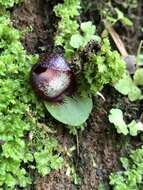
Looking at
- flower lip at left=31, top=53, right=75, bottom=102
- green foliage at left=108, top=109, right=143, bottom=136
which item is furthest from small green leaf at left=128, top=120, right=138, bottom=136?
flower lip at left=31, top=53, right=75, bottom=102

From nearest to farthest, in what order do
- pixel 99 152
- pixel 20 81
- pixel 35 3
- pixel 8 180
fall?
pixel 8 180, pixel 20 81, pixel 99 152, pixel 35 3

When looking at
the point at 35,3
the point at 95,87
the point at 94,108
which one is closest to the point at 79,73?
the point at 95,87

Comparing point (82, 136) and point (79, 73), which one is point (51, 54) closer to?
point (79, 73)

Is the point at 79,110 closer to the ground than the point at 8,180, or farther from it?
farther from it

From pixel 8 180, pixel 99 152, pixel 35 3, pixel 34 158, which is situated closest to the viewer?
pixel 8 180

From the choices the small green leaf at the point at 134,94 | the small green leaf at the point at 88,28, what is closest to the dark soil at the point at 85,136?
the small green leaf at the point at 134,94

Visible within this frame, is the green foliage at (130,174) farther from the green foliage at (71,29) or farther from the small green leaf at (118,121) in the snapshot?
the green foliage at (71,29)

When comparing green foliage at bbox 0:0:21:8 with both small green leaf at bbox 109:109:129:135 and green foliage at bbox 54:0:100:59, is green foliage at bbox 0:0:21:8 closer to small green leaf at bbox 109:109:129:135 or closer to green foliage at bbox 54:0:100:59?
green foliage at bbox 54:0:100:59
